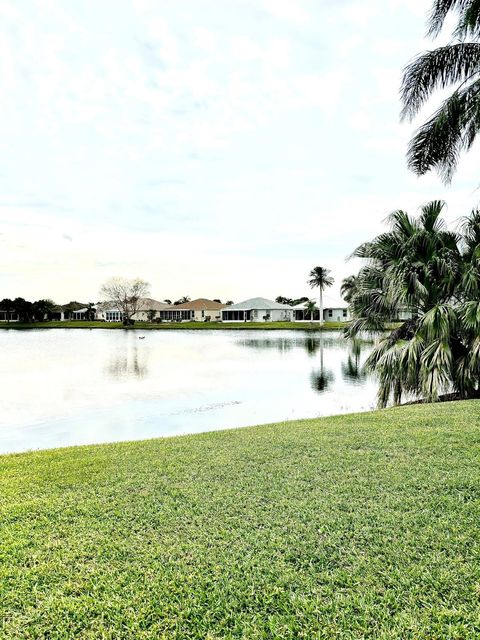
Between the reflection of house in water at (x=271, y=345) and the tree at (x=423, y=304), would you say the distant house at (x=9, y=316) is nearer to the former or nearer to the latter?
the reflection of house in water at (x=271, y=345)

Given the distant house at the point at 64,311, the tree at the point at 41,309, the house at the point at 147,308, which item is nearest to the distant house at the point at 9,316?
the distant house at the point at 64,311

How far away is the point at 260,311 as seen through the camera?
222 feet

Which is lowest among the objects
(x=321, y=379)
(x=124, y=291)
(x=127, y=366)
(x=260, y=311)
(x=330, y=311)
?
(x=321, y=379)

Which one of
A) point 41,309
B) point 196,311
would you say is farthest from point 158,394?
point 41,309

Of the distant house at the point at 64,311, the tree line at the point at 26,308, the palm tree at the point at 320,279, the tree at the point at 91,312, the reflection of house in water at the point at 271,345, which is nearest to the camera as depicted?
the reflection of house in water at the point at 271,345

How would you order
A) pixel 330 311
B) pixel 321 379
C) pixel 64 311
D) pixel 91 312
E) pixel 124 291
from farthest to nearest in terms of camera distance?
1. pixel 64 311
2. pixel 91 312
3. pixel 124 291
4. pixel 330 311
5. pixel 321 379

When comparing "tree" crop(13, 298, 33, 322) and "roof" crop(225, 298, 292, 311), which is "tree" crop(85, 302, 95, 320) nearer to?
"tree" crop(13, 298, 33, 322)

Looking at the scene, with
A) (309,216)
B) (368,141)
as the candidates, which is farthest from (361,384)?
(309,216)

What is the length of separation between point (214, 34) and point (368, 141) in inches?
271

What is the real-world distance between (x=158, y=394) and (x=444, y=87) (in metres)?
12.1

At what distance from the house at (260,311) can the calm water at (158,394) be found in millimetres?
44695

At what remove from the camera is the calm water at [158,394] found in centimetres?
908

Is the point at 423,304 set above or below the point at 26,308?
below

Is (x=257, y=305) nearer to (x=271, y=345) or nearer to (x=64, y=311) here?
(x=271, y=345)
